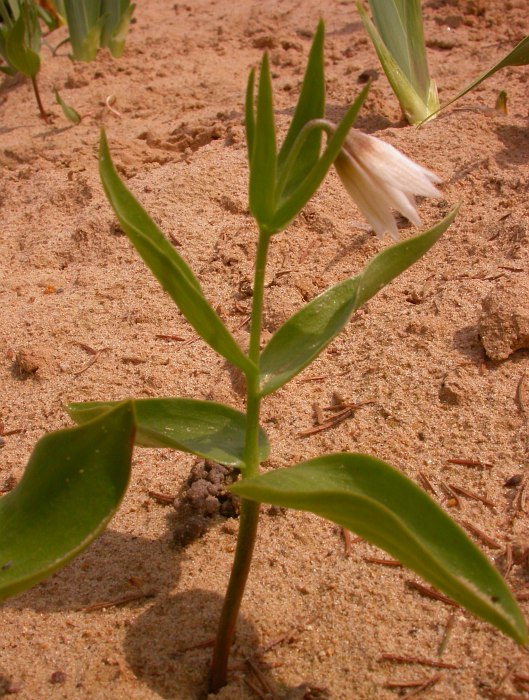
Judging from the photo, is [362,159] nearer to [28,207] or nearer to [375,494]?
[375,494]

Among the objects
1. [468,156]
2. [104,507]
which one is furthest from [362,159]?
[468,156]

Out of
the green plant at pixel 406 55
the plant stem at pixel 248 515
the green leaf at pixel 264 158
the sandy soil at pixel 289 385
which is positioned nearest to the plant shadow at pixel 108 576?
the sandy soil at pixel 289 385

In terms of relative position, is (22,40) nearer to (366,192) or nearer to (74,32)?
(74,32)

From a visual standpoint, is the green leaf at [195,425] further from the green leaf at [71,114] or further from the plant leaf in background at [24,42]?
the plant leaf in background at [24,42]

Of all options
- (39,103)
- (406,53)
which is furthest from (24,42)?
(406,53)

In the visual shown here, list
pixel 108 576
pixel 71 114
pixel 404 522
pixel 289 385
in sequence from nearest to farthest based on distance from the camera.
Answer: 1. pixel 404 522
2. pixel 108 576
3. pixel 289 385
4. pixel 71 114

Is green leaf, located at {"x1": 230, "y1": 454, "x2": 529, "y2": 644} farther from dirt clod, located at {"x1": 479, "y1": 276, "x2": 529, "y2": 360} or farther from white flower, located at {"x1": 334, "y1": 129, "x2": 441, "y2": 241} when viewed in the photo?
dirt clod, located at {"x1": 479, "y1": 276, "x2": 529, "y2": 360}
